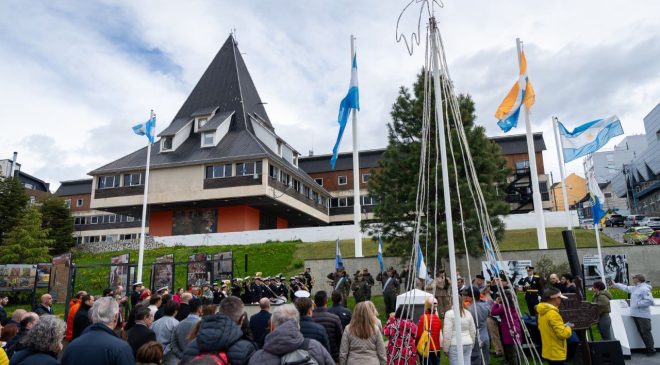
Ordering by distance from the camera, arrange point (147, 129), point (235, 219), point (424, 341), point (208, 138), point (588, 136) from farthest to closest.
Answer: point (208, 138) < point (235, 219) < point (147, 129) < point (588, 136) < point (424, 341)

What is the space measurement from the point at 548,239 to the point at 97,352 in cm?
3158

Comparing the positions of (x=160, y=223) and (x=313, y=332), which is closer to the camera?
(x=313, y=332)

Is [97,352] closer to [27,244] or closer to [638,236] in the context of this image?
[638,236]

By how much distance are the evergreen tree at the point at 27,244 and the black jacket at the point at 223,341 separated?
3733 centimetres

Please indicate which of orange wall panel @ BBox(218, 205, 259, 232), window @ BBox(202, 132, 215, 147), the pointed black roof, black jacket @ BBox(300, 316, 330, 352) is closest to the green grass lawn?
orange wall panel @ BBox(218, 205, 259, 232)

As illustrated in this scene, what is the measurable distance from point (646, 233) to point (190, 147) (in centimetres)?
3814

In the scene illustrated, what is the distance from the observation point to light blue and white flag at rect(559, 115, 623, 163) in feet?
56.1

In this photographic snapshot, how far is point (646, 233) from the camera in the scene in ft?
116

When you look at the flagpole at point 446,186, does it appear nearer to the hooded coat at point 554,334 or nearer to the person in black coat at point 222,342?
the hooded coat at point 554,334

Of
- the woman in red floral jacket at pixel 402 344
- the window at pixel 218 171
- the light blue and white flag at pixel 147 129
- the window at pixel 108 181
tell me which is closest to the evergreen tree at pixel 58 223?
the window at pixel 108 181

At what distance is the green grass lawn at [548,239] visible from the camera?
28.9 m

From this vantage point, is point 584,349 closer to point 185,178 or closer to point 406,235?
point 406,235

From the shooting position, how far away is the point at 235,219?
41.8 meters

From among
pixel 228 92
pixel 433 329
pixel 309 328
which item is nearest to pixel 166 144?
pixel 228 92
